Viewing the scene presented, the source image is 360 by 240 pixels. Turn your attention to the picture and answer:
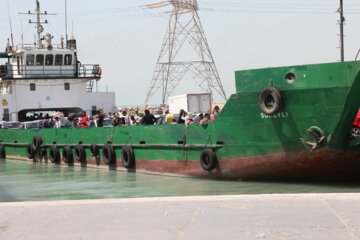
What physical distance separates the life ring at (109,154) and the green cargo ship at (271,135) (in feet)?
1.93

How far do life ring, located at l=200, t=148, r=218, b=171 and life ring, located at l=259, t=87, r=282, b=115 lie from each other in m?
1.88

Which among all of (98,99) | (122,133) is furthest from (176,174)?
(98,99)

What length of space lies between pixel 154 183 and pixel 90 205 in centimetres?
645

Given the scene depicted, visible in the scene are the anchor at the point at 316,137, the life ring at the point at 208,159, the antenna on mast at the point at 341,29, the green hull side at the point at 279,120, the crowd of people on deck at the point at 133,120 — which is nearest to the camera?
the green hull side at the point at 279,120

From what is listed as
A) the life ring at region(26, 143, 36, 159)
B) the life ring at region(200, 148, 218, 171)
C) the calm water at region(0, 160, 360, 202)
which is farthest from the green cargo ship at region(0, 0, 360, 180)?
the life ring at region(26, 143, 36, 159)

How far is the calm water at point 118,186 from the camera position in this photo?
35.5 feet

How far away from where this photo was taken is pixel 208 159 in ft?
41.1

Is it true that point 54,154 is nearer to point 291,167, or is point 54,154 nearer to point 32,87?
point 32,87

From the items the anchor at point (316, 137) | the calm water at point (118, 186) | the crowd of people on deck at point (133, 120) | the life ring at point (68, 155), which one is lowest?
the calm water at point (118, 186)

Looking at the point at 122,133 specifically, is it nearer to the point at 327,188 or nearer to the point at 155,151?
the point at 155,151

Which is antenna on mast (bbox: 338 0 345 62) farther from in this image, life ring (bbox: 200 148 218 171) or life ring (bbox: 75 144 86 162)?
life ring (bbox: 200 148 218 171)

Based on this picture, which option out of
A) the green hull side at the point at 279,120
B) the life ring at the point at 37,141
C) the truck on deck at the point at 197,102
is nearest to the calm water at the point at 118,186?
the green hull side at the point at 279,120

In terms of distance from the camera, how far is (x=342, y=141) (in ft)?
34.0

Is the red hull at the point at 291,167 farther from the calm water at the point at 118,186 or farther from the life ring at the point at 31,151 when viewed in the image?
the life ring at the point at 31,151
